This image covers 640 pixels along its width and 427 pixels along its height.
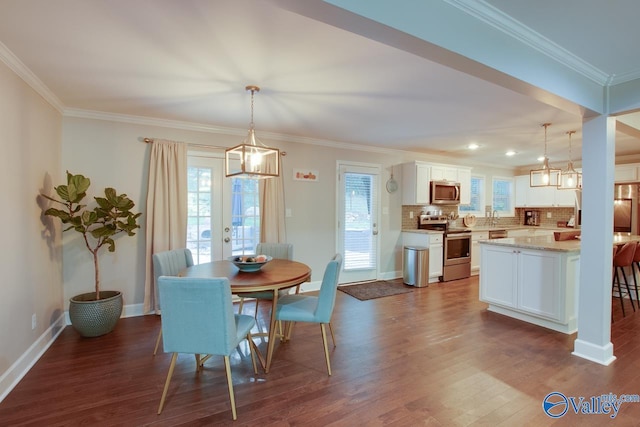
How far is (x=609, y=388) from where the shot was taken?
2277 mm

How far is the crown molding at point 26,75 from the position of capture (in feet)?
7.14

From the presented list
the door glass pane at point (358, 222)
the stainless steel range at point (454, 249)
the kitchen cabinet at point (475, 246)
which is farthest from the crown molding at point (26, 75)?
the kitchen cabinet at point (475, 246)

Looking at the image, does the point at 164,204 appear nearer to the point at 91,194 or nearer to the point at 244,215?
the point at 91,194

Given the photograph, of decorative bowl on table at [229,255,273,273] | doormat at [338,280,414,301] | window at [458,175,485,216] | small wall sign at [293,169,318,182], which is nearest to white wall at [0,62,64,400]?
decorative bowl on table at [229,255,273,273]

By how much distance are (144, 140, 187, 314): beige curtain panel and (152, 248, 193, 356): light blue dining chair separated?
0.62 metres

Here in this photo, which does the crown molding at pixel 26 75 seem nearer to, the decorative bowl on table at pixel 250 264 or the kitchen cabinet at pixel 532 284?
the decorative bowl on table at pixel 250 264

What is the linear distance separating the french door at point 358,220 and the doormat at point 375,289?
0.71 ft

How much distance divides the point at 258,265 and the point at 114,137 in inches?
95.9

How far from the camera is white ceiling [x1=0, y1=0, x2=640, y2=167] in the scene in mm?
1733

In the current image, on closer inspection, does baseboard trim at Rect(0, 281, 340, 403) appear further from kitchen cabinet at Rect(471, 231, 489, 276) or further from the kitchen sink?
the kitchen sink

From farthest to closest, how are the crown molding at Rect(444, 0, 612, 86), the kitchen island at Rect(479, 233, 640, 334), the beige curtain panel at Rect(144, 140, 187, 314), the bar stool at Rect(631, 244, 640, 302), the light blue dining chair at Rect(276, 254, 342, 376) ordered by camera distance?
the bar stool at Rect(631, 244, 640, 302) → the beige curtain panel at Rect(144, 140, 187, 314) → the kitchen island at Rect(479, 233, 640, 334) → the light blue dining chair at Rect(276, 254, 342, 376) → the crown molding at Rect(444, 0, 612, 86)

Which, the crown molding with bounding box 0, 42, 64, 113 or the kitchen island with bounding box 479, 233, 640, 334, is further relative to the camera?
the kitchen island with bounding box 479, 233, 640, 334

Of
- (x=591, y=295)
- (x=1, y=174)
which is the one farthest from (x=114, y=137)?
(x=591, y=295)

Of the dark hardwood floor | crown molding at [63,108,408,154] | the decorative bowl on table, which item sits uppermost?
crown molding at [63,108,408,154]
